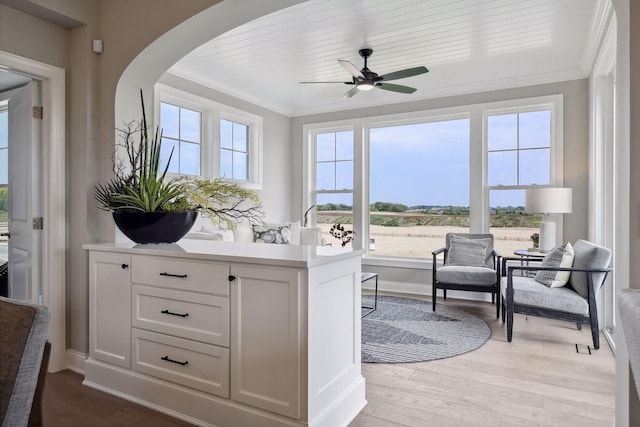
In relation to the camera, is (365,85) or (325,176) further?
(325,176)

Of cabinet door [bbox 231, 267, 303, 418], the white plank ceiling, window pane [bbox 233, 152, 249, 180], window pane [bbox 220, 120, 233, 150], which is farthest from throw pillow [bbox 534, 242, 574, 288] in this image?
window pane [bbox 220, 120, 233, 150]

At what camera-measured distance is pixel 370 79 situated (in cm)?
371

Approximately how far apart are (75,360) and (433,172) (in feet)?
14.4

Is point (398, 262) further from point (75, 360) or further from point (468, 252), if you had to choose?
point (75, 360)

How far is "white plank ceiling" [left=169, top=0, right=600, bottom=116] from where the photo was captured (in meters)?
3.09

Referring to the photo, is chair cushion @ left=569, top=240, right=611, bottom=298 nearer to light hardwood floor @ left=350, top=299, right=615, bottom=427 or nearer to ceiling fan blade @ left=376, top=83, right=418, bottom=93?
light hardwood floor @ left=350, top=299, right=615, bottom=427

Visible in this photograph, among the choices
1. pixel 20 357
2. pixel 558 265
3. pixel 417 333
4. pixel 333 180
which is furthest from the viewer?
pixel 333 180

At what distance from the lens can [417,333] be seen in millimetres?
3479

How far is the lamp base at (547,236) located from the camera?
4172 millimetres

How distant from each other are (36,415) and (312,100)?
203 inches

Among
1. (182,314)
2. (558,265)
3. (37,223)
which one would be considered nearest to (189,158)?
(37,223)

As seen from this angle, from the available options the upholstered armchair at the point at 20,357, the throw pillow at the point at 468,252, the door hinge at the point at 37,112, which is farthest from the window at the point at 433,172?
the upholstered armchair at the point at 20,357

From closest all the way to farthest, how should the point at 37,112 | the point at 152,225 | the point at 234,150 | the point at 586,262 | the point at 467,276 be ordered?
the point at 152,225 → the point at 37,112 → the point at 586,262 → the point at 467,276 → the point at 234,150

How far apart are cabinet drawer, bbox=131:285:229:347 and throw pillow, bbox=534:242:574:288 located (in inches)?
110
